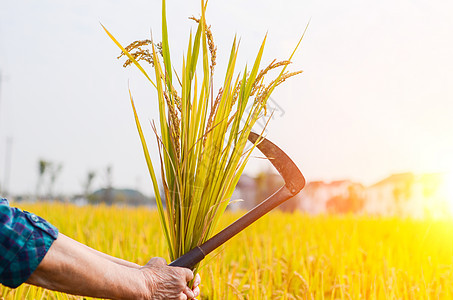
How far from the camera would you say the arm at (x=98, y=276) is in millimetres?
1225

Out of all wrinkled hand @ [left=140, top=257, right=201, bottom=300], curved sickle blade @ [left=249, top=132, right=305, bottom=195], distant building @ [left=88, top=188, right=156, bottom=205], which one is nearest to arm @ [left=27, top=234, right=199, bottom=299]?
wrinkled hand @ [left=140, top=257, right=201, bottom=300]

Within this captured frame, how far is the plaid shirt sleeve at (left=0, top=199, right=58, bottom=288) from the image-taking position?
1.14 meters

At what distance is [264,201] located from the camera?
165 cm

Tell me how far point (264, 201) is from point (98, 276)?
2.15 feet

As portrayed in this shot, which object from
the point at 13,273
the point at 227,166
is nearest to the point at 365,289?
the point at 227,166

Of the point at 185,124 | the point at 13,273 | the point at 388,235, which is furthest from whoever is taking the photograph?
the point at 388,235

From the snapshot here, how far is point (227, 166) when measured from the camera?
171cm

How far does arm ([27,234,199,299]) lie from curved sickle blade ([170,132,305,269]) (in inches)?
3.0

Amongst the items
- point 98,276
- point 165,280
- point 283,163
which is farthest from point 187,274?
point 283,163

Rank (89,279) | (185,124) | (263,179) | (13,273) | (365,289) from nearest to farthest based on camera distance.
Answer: (13,273) → (89,279) → (185,124) → (365,289) → (263,179)

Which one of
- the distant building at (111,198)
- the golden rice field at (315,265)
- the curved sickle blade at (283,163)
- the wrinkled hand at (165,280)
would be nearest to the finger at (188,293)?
the wrinkled hand at (165,280)

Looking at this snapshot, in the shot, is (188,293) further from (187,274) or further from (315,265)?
(315,265)

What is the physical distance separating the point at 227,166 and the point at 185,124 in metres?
0.23

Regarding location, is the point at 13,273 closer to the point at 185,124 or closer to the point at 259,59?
the point at 185,124
